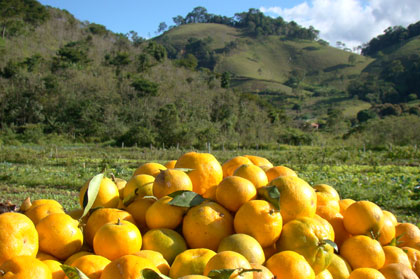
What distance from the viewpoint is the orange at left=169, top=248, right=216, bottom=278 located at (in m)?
1.57

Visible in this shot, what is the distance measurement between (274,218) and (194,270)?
0.51 metres

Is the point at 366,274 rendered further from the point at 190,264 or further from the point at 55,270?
the point at 55,270

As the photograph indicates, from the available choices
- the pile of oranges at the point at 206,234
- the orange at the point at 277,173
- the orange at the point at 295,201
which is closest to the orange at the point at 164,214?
the pile of oranges at the point at 206,234

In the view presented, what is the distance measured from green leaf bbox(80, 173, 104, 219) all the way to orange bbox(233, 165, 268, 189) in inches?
33.2

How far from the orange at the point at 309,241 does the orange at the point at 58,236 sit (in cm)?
108

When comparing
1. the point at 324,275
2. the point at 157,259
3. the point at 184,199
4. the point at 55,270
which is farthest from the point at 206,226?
the point at 55,270

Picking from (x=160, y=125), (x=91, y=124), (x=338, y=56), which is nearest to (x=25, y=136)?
(x=91, y=124)

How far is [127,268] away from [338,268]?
1.10 m

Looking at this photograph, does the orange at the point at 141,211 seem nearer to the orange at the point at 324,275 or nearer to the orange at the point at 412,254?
the orange at the point at 324,275

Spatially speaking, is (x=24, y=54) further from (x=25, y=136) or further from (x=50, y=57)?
(x=25, y=136)

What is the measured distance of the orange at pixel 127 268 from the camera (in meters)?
A: 1.42

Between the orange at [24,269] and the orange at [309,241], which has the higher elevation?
the orange at [309,241]

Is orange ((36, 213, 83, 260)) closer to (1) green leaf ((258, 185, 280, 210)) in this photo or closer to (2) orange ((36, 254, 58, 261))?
(2) orange ((36, 254, 58, 261))

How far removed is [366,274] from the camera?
1.75 meters
